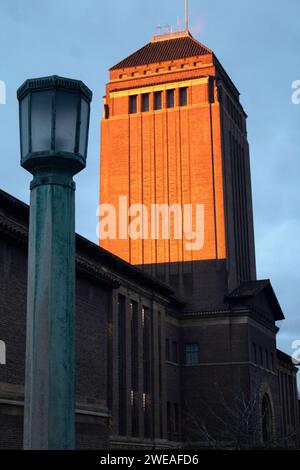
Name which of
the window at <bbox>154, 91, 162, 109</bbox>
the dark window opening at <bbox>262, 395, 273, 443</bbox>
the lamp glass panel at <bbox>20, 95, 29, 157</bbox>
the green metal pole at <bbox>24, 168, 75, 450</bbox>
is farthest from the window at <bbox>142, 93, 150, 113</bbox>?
the green metal pole at <bbox>24, 168, 75, 450</bbox>

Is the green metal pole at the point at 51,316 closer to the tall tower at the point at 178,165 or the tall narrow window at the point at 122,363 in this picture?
the tall narrow window at the point at 122,363

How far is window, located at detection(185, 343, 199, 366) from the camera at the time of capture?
50094 millimetres

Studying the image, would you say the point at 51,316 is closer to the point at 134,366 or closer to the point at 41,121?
the point at 41,121

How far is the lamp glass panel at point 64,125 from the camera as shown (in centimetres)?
459

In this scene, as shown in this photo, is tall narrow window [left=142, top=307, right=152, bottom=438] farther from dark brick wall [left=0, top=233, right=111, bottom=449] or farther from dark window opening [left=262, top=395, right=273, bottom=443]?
dark brick wall [left=0, top=233, right=111, bottom=449]

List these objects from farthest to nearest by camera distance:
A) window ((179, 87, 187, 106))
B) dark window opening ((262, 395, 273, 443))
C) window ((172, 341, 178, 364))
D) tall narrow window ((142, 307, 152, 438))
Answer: window ((179, 87, 187, 106)) < dark window opening ((262, 395, 273, 443)) < window ((172, 341, 178, 364)) < tall narrow window ((142, 307, 152, 438))

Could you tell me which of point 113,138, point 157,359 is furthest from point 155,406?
point 113,138

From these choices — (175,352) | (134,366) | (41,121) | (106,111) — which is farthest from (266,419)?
(41,121)

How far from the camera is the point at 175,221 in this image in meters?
52.5

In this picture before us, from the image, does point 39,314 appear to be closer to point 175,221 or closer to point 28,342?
point 28,342

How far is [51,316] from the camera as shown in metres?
4.34

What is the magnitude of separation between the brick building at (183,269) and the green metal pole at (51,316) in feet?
100

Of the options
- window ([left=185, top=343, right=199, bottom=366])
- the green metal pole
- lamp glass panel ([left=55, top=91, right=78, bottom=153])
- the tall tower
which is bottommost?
the green metal pole

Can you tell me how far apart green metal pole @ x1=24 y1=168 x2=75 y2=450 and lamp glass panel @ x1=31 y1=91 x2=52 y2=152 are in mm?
192
